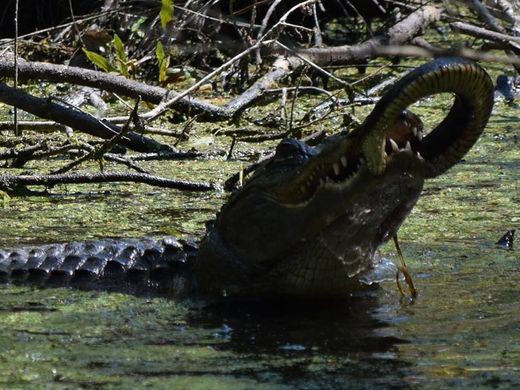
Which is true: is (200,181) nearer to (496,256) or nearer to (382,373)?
(496,256)

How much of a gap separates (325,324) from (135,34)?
195 inches

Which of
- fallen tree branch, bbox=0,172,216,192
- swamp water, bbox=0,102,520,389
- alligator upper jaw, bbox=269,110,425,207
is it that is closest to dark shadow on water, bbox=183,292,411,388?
swamp water, bbox=0,102,520,389

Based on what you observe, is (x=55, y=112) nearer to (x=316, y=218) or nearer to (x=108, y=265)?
(x=108, y=265)

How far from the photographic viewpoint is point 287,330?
3.61 metres

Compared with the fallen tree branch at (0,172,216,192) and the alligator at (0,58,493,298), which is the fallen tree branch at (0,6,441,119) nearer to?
the fallen tree branch at (0,172,216,192)

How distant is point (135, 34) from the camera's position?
27.1 ft

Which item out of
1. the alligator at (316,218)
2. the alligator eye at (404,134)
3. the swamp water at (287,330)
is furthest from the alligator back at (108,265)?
the alligator eye at (404,134)

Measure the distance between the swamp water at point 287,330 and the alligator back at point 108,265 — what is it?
11 centimetres

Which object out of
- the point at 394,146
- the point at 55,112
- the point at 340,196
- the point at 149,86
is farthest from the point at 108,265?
the point at 149,86

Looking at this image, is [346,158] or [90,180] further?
[90,180]

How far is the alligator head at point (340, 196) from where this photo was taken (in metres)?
3.36

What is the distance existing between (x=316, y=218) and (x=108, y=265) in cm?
103

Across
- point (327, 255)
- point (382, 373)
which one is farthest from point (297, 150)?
point (382, 373)

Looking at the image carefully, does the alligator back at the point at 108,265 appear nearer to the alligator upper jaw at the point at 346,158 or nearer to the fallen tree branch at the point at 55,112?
the alligator upper jaw at the point at 346,158
